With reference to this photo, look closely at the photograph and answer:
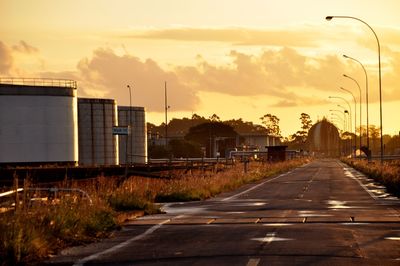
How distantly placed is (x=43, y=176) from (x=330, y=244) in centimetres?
4712

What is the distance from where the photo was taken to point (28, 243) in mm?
14367

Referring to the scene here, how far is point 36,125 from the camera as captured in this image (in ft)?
241

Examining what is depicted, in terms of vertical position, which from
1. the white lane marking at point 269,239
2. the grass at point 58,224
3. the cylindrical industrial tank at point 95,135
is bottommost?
the white lane marking at point 269,239

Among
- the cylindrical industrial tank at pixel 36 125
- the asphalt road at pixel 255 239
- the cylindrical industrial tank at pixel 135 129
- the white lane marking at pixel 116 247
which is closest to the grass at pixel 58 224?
the asphalt road at pixel 255 239

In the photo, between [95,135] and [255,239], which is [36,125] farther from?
[255,239]

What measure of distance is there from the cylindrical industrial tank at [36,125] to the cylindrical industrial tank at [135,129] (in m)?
28.9

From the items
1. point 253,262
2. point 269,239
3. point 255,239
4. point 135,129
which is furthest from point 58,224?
point 135,129

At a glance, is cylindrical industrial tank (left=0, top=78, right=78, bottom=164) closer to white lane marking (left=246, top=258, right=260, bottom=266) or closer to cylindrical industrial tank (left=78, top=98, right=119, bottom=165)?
cylindrical industrial tank (left=78, top=98, right=119, bottom=165)

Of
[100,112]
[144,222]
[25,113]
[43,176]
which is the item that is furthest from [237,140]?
[144,222]

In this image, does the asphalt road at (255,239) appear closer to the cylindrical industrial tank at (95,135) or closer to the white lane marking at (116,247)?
the white lane marking at (116,247)

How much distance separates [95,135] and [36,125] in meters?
15.4

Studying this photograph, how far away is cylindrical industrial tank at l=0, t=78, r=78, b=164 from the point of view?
7219 cm

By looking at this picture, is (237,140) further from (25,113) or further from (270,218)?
(270,218)

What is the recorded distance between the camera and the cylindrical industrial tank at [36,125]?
72.2 m
